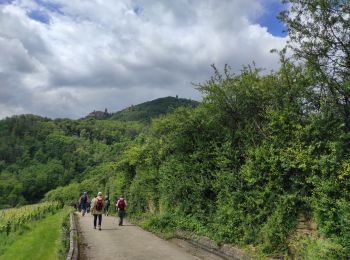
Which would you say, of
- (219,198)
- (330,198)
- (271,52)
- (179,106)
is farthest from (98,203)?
(330,198)

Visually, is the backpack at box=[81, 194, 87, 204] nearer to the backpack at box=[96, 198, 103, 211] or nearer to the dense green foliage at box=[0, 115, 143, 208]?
the backpack at box=[96, 198, 103, 211]

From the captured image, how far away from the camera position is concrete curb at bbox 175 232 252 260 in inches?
526

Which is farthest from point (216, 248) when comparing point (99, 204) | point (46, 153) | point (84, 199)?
point (46, 153)

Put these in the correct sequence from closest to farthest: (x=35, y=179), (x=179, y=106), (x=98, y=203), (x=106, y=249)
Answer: (x=106, y=249), (x=179, y=106), (x=98, y=203), (x=35, y=179)

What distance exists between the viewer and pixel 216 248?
1488 cm

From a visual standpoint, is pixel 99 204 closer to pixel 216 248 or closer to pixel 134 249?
pixel 134 249

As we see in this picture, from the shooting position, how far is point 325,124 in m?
11.7

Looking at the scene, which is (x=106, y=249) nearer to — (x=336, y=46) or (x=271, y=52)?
(x=271, y=52)

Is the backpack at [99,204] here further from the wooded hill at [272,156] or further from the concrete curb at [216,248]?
the concrete curb at [216,248]

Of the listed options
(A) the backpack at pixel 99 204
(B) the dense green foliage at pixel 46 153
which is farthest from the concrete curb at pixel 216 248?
(B) the dense green foliage at pixel 46 153

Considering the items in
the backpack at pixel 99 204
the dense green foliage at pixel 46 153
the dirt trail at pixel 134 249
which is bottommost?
the dirt trail at pixel 134 249

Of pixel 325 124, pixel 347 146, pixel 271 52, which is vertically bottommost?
pixel 347 146

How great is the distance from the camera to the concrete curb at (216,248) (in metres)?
13.4

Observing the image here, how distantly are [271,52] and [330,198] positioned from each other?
5.68 metres
